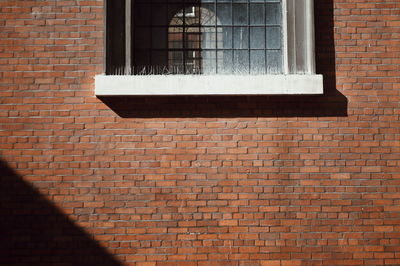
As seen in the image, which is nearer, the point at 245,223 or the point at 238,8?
the point at 245,223

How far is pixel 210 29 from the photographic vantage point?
184 inches

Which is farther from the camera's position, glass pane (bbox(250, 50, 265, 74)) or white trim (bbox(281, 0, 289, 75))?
glass pane (bbox(250, 50, 265, 74))

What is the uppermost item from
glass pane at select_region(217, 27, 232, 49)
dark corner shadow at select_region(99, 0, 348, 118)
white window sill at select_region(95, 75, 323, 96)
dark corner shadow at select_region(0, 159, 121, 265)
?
glass pane at select_region(217, 27, 232, 49)

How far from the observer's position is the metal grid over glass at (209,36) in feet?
15.2

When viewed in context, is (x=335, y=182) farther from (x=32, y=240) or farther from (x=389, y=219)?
(x=32, y=240)

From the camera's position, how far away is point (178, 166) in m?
4.23

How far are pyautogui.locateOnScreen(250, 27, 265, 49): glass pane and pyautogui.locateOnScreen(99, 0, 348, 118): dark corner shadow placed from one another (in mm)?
768

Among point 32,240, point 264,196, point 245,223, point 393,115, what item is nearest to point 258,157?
point 264,196

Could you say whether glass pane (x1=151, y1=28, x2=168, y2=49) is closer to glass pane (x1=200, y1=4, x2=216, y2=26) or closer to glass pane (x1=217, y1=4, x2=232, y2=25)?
glass pane (x1=200, y1=4, x2=216, y2=26)

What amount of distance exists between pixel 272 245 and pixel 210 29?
8.68 ft

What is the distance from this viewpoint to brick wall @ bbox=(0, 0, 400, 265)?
13.7ft

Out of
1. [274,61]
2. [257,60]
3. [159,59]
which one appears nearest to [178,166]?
[159,59]

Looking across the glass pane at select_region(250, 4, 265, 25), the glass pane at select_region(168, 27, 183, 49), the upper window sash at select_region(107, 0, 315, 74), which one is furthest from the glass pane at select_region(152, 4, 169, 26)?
the glass pane at select_region(250, 4, 265, 25)

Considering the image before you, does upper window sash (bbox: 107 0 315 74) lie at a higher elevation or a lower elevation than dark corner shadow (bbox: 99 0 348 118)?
higher
